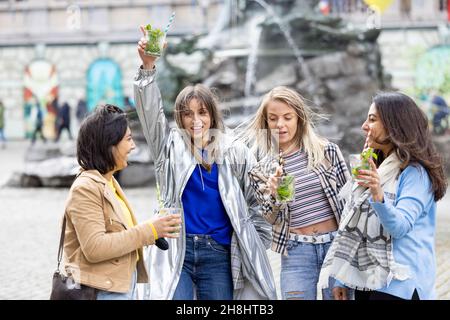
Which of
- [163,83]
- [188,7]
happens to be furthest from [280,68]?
[188,7]

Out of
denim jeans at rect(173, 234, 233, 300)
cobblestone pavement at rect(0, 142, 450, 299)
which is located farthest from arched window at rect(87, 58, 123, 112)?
denim jeans at rect(173, 234, 233, 300)

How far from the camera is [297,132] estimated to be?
3867 mm

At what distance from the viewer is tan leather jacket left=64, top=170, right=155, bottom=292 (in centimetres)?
306

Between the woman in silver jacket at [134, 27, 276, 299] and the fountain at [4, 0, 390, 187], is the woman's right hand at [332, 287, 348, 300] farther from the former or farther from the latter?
the fountain at [4, 0, 390, 187]

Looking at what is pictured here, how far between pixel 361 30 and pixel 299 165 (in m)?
11.9

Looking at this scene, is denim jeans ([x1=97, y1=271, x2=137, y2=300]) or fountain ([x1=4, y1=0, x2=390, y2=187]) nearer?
denim jeans ([x1=97, y1=271, x2=137, y2=300])

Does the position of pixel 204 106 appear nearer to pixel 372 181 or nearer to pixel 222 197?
pixel 222 197

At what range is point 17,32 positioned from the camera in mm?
34312

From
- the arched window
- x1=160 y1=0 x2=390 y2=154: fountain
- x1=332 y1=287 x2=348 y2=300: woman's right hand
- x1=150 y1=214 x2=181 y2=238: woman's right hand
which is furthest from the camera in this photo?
the arched window

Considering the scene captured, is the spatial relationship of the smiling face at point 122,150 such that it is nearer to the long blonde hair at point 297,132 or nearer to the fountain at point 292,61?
the long blonde hair at point 297,132

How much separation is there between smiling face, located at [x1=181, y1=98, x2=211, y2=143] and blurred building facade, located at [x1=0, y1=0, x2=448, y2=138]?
28682mm

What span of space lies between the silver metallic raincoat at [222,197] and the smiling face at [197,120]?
71 mm

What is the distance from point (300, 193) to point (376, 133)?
532 mm
